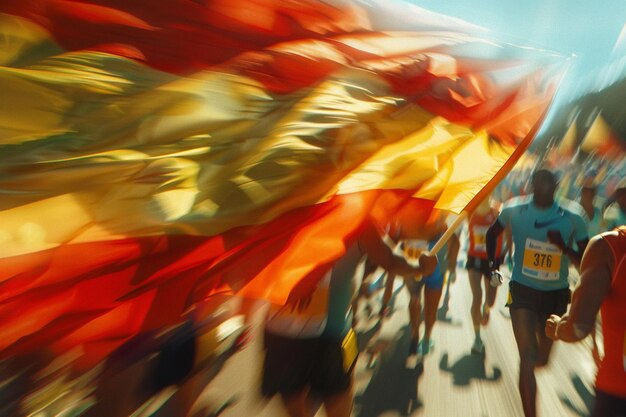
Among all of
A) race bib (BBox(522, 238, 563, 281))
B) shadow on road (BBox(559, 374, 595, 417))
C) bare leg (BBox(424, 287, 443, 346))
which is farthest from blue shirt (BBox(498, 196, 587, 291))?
bare leg (BBox(424, 287, 443, 346))

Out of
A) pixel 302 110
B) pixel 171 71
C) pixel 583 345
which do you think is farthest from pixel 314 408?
pixel 583 345

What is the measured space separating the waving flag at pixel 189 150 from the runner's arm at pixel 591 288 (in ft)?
2.09

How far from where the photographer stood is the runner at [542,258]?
3.61 meters

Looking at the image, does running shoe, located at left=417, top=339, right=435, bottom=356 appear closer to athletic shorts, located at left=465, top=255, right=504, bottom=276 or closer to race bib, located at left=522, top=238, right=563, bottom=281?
athletic shorts, located at left=465, top=255, right=504, bottom=276

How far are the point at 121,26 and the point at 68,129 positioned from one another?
1.49 feet

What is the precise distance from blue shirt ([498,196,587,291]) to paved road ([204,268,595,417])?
0.82 metres

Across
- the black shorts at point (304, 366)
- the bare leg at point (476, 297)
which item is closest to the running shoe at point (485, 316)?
the bare leg at point (476, 297)

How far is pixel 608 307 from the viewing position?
2268mm

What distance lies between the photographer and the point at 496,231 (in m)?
4.20

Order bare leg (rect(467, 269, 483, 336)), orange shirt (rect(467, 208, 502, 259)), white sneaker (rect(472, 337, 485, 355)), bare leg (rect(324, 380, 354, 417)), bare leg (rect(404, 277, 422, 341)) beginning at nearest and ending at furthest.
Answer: bare leg (rect(324, 380, 354, 417)) → white sneaker (rect(472, 337, 485, 355)) → bare leg (rect(404, 277, 422, 341)) → bare leg (rect(467, 269, 483, 336)) → orange shirt (rect(467, 208, 502, 259))

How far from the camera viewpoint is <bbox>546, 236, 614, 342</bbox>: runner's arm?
224cm

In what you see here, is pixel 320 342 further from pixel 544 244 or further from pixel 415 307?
pixel 415 307

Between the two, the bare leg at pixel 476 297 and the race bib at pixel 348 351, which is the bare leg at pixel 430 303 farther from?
the race bib at pixel 348 351

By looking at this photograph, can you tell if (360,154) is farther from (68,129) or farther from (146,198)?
(68,129)
